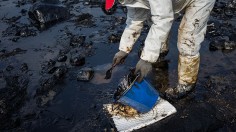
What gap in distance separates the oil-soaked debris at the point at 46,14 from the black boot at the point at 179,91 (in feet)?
9.25

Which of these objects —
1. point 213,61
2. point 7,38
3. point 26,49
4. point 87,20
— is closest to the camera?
point 213,61

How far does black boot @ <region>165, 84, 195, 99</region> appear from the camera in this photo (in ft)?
11.0

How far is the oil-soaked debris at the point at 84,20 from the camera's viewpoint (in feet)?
17.3

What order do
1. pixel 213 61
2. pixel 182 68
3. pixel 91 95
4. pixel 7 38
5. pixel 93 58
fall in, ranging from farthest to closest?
pixel 7 38 < pixel 93 58 < pixel 213 61 < pixel 91 95 < pixel 182 68

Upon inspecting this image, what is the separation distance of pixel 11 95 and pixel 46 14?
223 centimetres

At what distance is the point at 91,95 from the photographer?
3.51 m

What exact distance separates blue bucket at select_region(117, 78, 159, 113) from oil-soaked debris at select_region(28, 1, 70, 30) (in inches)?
116

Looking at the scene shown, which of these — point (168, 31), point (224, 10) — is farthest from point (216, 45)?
point (168, 31)

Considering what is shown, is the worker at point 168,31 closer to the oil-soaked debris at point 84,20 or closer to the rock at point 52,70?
the rock at point 52,70

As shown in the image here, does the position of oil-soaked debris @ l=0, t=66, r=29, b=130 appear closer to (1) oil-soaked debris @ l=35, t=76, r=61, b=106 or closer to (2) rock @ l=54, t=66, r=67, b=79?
(1) oil-soaked debris @ l=35, t=76, r=61, b=106

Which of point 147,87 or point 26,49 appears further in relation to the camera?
point 26,49

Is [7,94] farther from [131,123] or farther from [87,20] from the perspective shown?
[87,20]

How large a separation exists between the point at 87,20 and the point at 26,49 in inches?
49.8

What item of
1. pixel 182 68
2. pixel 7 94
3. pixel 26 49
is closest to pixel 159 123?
pixel 182 68
